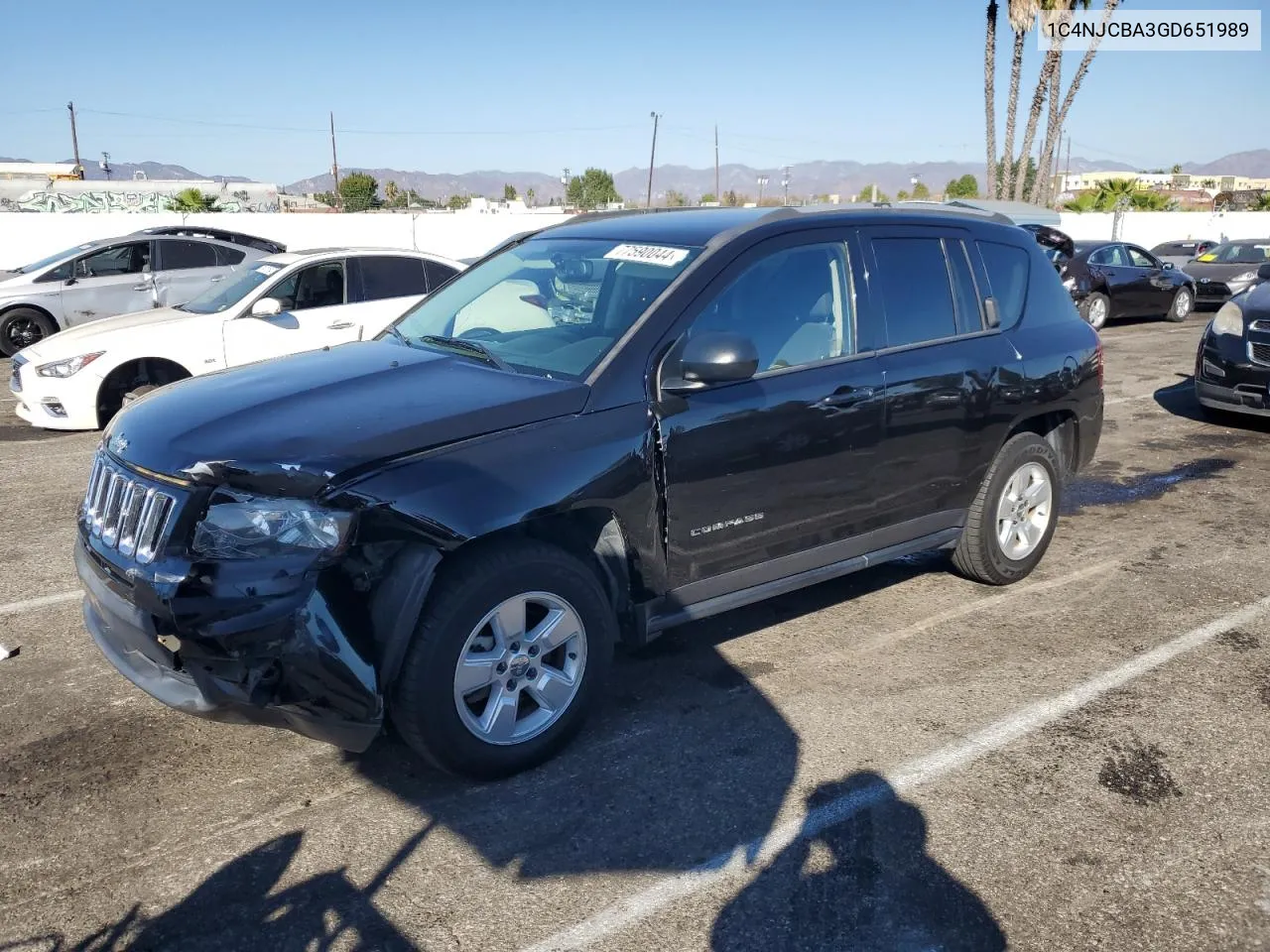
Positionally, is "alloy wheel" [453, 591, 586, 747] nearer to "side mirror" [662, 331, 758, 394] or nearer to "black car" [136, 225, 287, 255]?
"side mirror" [662, 331, 758, 394]

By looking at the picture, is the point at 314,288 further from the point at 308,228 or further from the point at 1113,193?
the point at 1113,193

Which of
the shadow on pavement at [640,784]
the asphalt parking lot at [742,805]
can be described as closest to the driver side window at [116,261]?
the asphalt parking lot at [742,805]

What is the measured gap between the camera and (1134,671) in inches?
176

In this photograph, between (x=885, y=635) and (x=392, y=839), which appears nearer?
(x=392, y=839)

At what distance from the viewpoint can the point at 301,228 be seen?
24.2 m

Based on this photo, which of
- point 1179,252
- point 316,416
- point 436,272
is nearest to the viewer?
point 316,416

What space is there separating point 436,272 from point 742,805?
7232mm

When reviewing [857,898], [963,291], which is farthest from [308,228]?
[857,898]

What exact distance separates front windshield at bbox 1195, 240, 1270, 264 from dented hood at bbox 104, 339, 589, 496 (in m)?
21.8

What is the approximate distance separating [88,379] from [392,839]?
22.4 feet

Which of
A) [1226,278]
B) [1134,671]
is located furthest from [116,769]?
A: [1226,278]

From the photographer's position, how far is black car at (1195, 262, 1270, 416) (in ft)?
29.3

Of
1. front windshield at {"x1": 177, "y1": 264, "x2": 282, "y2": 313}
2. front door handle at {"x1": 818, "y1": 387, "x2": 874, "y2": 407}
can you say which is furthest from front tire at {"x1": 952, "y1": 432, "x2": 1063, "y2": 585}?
front windshield at {"x1": 177, "y1": 264, "x2": 282, "y2": 313}

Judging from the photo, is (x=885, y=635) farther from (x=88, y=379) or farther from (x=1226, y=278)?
(x=1226, y=278)
